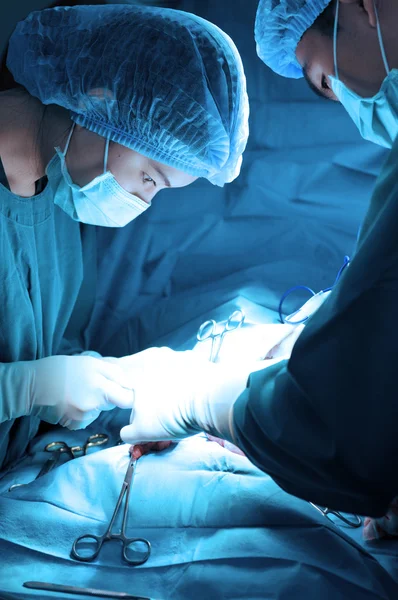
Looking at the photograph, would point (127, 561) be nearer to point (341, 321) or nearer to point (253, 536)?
point (253, 536)

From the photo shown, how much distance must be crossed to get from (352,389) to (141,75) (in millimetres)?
1030

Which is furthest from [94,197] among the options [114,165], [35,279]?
[35,279]

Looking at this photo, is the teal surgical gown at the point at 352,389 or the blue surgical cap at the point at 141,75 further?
the blue surgical cap at the point at 141,75

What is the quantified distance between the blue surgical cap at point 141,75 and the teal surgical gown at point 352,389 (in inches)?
27.4

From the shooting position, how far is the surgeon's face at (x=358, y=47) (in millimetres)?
1246

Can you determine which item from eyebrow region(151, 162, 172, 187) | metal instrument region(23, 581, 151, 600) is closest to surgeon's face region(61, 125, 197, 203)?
eyebrow region(151, 162, 172, 187)

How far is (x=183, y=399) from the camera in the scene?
161 cm

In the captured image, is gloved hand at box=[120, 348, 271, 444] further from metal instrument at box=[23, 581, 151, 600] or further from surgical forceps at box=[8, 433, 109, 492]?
metal instrument at box=[23, 581, 151, 600]

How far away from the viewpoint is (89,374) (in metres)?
1.90

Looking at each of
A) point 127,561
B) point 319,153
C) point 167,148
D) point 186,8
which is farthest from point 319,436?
point 186,8

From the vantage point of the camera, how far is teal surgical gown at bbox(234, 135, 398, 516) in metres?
1.00

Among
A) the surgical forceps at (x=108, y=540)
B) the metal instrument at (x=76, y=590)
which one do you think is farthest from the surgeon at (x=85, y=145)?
the metal instrument at (x=76, y=590)

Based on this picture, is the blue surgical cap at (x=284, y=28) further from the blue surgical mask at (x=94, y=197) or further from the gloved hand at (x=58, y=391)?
the gloved hand at (x=58, y=391)

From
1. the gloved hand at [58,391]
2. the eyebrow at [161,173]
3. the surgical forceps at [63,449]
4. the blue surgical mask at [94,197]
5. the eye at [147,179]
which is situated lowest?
the surgical forceps at [63,449]
